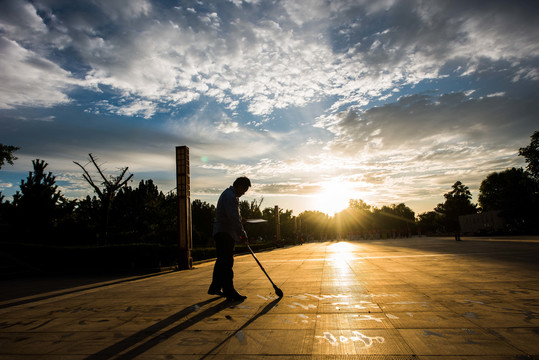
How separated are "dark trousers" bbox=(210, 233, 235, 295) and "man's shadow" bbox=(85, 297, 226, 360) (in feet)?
1.53

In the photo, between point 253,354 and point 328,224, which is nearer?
point 253,354

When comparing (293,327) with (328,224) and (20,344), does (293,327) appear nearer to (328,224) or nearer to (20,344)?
(20,344)

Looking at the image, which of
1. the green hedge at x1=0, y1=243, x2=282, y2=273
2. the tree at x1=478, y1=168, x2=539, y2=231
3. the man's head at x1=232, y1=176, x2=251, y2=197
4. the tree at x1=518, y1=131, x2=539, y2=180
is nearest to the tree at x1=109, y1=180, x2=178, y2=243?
the green hedge at x1=0, y1=243, x2=282, y2=273

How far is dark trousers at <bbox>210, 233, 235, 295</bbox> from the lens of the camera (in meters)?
4.93

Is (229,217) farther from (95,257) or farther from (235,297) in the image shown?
(95,257)

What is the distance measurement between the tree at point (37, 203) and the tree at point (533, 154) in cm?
5698

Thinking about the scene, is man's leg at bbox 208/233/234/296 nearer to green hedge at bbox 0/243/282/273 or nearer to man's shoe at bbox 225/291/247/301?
man's shoe at bbox 225/291/247/301

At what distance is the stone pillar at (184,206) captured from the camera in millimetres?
11375

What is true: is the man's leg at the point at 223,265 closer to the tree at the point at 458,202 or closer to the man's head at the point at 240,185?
the man's head at the point at 240,185

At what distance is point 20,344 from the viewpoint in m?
3.07

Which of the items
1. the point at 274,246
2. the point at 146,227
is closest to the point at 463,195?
the point at 274,246

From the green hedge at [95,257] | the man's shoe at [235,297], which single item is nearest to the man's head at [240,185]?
the man's shoe at [235,297]

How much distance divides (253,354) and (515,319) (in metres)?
2.68

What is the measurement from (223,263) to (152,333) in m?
1.84
